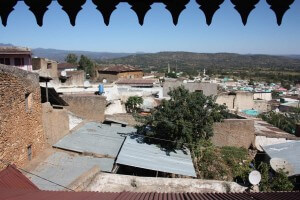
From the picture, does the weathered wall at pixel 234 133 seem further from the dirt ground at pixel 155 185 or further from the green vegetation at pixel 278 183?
the dirt ground at pixel 155 185

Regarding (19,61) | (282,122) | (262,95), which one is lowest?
(262,95)

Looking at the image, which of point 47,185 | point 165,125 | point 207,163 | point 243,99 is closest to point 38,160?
point 47,185

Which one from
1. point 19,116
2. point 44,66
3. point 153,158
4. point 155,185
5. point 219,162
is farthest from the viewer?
point 44,66

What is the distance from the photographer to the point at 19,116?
38.3 ft

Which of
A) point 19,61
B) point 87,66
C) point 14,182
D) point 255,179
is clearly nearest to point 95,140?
point 14,182

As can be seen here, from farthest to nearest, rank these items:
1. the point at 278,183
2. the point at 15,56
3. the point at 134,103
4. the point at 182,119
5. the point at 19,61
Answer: the point at 134,103, the point at 19,61, the point at 15,56, the point at 182,119, the point at 278,183

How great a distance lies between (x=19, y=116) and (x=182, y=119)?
6.96 meters

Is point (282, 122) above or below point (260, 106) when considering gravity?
below

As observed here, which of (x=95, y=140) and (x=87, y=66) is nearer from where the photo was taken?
(x=95, y=140)

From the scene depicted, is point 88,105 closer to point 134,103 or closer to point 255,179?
point 134,103

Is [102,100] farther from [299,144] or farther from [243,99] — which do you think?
[243,99]

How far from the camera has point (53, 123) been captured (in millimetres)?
14703

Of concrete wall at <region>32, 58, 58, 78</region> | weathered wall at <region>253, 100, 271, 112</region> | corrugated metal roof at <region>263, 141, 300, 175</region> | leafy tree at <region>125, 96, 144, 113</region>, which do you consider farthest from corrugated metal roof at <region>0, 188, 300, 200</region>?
weathered wall at <region>253, 100, 271, 112</region>

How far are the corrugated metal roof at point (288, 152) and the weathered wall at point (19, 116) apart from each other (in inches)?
391
